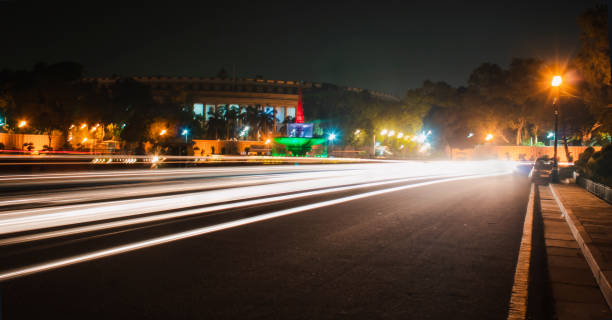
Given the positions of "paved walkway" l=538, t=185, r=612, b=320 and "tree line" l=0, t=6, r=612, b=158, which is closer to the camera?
"paved walkway" l=538, t=185, r=612, b=320

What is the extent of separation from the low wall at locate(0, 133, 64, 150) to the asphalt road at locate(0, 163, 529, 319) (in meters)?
40.4

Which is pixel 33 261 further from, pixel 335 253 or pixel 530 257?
pixel 530 257

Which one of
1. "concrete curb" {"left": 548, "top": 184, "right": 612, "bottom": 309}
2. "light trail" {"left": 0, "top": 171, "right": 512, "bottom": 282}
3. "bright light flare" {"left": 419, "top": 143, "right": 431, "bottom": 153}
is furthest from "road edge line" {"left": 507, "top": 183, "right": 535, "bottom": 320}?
"bright light flare" {"left": 419, "top": 143, "right": 431, "bottom": 153}

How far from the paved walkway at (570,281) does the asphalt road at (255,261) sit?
0.50 metres

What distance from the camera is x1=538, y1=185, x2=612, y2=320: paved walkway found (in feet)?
14.1

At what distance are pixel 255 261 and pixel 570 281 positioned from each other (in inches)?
151

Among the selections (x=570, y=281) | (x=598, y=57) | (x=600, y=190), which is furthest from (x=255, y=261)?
(x=598, y=57)

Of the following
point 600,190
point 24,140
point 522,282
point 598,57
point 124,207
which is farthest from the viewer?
point 24,140

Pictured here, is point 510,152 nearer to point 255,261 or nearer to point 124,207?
point 124,207

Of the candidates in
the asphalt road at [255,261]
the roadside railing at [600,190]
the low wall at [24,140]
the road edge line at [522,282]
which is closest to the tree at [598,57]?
the roadside railing at [600,190]

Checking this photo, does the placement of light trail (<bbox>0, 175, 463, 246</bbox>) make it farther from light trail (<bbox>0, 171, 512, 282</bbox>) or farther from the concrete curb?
the concrete curb

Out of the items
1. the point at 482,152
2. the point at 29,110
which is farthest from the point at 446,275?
the point at 482,152

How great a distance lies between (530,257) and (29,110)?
155 ft

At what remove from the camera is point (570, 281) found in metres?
5.32
